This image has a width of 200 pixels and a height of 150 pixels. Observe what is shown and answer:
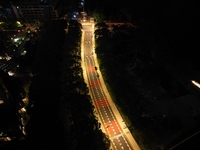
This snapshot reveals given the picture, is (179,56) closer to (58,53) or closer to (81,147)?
(58,53)

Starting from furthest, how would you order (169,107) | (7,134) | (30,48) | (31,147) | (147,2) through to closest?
(147,2) < (30,48) < (169,107) < (7,134) < (31,147)

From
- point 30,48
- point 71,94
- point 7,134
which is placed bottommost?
point 7,134

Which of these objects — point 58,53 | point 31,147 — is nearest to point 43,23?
point 58,53

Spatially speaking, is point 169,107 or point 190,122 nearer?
point 190,122

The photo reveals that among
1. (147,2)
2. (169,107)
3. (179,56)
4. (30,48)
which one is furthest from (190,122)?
(147,2)

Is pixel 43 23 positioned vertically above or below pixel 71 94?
above

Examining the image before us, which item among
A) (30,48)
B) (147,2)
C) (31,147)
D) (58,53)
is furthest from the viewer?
(147,2)
